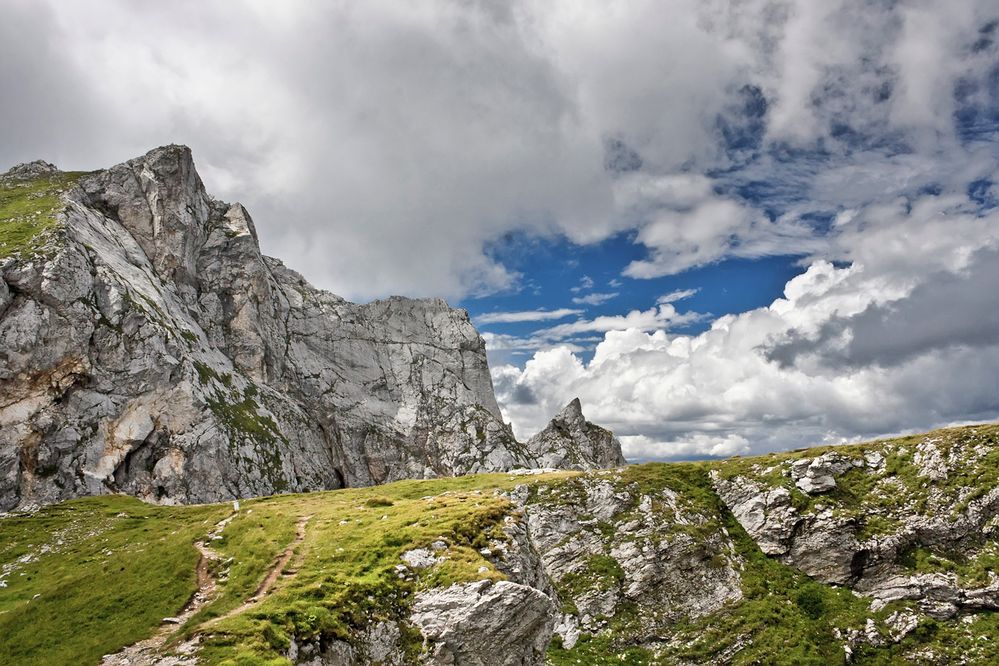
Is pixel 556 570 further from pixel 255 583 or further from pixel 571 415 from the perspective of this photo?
pixel 571 415

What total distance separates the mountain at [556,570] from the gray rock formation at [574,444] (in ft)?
356

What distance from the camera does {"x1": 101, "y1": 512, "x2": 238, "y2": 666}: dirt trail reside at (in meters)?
20.8

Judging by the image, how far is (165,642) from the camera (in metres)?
22.6

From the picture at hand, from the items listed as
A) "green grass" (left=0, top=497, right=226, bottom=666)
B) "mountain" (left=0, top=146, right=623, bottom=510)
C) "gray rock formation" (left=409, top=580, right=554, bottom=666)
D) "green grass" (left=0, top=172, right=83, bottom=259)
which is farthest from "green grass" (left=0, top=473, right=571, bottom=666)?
"green grass" (left=0, top=172, right=83, bottom=259)

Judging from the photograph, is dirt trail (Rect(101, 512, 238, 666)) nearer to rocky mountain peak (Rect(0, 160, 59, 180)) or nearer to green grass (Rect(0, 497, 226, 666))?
green grass (Rect(0, 497, 226, 666))

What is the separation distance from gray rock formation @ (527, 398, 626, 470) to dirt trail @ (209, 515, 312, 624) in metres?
145

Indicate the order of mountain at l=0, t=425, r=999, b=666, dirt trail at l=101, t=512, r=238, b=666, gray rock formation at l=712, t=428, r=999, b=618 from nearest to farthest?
dirt trail at l=101, t=512, r=238, b=666
mountain at l=0, t=425, r=999, b=666
gray rock formation at l=712, t=428, r=999, b=618

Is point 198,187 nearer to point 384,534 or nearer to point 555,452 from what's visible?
point 555,452

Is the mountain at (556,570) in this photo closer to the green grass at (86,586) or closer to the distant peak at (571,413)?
the green grass at (86,586)

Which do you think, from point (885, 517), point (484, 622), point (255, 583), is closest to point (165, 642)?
point (255, 583)

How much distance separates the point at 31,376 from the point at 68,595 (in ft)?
244

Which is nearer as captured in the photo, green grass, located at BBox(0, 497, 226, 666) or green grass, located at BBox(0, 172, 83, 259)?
green grass, located at BBox(0, 497, 226, 666)

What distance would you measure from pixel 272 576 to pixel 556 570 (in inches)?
1383

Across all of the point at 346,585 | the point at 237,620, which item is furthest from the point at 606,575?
the point at 237,620
